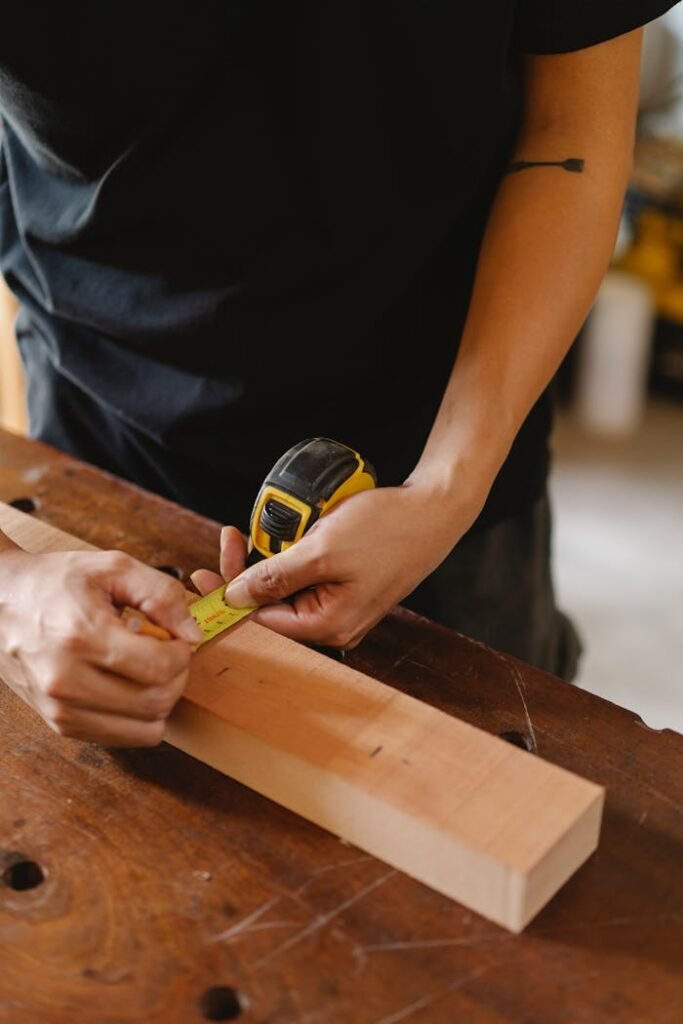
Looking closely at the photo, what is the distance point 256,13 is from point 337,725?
0.62m

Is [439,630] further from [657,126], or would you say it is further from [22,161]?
[657,126]

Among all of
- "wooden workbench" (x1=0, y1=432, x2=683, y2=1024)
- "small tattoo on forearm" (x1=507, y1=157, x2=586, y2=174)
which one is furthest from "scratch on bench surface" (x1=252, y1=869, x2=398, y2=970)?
"small tattoo on forearm" (x1=507, y1=157, x2=586, y2=174)

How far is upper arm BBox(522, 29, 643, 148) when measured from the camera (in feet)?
3.81

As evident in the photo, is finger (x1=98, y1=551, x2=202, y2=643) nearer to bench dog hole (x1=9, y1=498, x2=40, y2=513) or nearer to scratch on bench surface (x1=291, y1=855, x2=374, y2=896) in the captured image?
scratch on bench surface (x1=291, y1=855, x2=374, y2=896)

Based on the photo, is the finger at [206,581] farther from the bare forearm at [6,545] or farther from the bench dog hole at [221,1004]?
the bench dog hole at [221,1004]

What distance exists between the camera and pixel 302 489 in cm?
106

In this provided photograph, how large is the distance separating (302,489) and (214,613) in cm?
13

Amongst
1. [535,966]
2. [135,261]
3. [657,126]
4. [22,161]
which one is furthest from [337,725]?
[657,126]

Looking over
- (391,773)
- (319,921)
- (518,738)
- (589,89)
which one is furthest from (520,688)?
(589,89)

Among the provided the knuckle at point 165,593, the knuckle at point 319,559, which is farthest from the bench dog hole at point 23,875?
the knuckle at point 319,559

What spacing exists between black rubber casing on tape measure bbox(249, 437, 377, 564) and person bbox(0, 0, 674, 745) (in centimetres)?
2

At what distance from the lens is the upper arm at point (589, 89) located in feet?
3.81

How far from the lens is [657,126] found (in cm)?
340

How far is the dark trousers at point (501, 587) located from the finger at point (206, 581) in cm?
34
